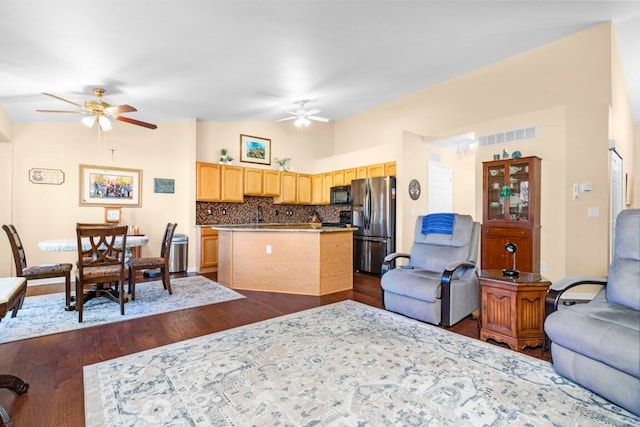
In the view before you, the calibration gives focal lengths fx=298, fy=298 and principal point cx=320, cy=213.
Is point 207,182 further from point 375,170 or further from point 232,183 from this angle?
point 375,170

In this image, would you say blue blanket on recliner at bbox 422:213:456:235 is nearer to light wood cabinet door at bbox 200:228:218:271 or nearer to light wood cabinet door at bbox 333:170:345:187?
light wood cabinet door at bbox 333:170:345:187

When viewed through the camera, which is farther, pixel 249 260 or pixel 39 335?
pixel 249 260

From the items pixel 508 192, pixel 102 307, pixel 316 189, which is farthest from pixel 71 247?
pixel 508 192

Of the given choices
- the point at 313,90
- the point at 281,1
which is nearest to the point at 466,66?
the point at 313,90

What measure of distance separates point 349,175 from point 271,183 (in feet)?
5.84

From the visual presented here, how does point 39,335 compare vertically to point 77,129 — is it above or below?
below

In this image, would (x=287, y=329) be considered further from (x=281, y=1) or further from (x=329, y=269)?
(x=281, y=1)

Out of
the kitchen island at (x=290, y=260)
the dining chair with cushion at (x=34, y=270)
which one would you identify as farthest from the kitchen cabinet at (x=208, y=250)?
the dining chair with cushion at (x=34, y=270)

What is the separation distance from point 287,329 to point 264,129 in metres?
5.17

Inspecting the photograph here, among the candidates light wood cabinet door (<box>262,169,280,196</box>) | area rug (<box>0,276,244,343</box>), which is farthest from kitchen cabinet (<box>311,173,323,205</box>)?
A: area rug (<box>0,276,244,343</box>)

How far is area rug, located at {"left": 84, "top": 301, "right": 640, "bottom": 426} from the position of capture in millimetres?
1614

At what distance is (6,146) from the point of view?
4461 millimetres

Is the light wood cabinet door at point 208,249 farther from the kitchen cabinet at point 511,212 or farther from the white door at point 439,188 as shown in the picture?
the kitchen cabinet at point 511,212

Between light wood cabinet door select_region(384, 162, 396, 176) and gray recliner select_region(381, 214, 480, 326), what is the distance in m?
2.19
